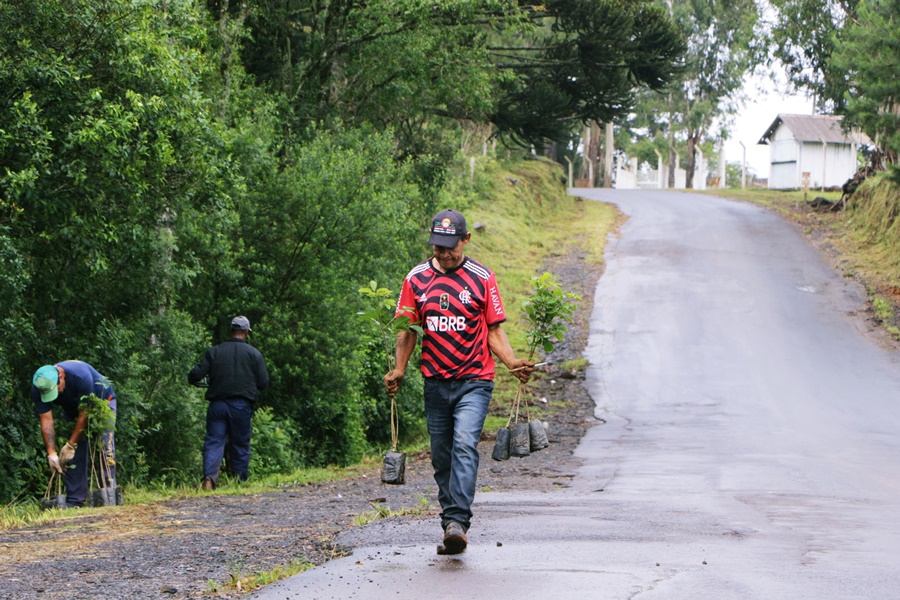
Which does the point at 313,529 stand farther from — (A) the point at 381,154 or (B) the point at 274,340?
(A) the point at 381,154

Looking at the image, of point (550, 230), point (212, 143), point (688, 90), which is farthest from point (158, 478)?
point (688, 90)

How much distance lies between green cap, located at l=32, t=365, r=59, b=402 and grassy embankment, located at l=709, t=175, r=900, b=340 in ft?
→ 64.8

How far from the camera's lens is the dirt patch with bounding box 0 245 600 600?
21.0 feet

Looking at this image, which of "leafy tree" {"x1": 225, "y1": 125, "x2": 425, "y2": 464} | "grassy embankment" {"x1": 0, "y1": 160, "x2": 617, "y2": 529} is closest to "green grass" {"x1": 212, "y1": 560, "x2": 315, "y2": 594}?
"grassy embankment" {"x1": 0, "y1": 160, "x2": 617, "y2": 529}

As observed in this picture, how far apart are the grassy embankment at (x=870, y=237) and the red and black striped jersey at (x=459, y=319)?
66.6ft

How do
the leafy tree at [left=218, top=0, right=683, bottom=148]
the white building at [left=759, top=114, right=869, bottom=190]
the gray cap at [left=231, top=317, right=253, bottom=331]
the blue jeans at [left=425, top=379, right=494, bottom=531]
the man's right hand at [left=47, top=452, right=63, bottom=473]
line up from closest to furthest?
1. the blue jeans at [left=425, top=379, right=494, bottom=531]
2. the man's right hand at [left=47, top=452, right=63, bottom=473]
3. the gray cap at [left=231, top=317, right=253, bottom=331]
4. the leafy tree at [left=218, top=0, right=683, bottom=148]
5. the white building at [left=759, top=114, right=869, bottom=190]

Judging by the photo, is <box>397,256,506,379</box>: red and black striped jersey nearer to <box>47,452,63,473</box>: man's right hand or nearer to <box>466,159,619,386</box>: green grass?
<box>47,452,63,473</box>: man's right hand

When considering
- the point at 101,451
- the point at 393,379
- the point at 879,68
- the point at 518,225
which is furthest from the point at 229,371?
the point at 518,225

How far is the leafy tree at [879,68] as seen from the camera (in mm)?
30797

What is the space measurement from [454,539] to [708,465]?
25.6ft

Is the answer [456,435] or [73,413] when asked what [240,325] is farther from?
[456,435]

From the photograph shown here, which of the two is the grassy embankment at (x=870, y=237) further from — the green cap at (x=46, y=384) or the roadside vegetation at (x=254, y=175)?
the green cap at (x=46, y=384)

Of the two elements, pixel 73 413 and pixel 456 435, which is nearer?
pixel 456 435

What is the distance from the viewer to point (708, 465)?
14164 mm
